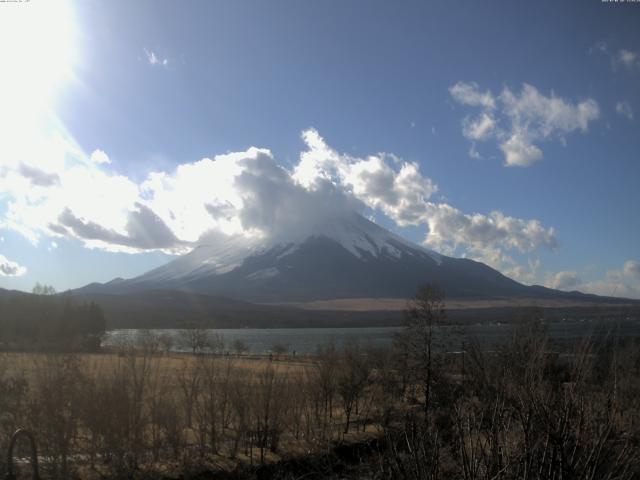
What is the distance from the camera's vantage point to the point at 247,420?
23500mm

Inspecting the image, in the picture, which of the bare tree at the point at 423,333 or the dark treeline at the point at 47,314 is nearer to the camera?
the bare tree at the point at 423,333

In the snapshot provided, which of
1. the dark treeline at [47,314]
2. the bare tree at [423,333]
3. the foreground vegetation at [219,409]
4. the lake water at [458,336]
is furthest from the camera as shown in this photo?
the dark treeline at [47,314]

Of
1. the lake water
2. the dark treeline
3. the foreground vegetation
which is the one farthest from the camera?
the dark treeline

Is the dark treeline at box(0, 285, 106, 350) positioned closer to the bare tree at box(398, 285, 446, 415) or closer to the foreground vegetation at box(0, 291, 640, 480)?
the bare tree at box(398, 285, 446, 415)

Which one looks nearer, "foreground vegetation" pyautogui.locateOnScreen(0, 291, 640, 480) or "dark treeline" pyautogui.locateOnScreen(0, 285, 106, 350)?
"foreground vegetation" pyautogui.locateOnScreen(0, 291, 640, 480)

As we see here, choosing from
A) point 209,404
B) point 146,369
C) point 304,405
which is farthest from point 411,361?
point 146,369

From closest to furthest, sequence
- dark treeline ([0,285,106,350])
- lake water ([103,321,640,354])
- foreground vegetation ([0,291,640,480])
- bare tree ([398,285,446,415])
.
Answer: foreground vegetation ([0,291,640,480]) → lake water ([103,321,640,354]) → bare tree ([398,285,446,415]) → dark treeline ([0,285,106,350])

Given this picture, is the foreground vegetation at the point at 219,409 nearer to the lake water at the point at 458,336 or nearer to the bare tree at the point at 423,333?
the lake water at the point at 458,336

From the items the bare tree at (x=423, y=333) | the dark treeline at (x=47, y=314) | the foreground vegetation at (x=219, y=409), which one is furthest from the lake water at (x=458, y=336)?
the dark treeline at (x=47, y=314)

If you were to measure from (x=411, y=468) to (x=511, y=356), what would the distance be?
11410 mm

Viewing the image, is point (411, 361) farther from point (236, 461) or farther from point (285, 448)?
point (236, 461)

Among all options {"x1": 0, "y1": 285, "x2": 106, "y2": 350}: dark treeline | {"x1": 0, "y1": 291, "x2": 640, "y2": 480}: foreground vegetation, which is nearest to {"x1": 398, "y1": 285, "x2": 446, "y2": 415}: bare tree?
{"x1": 0, "y1": 291, "x2": 640, "y2": 480}: foreground vegetation

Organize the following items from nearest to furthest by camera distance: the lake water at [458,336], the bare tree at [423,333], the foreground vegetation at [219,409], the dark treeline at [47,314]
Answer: the foreground vegetation at [219,409] < the lake water at [458,336] < the bare tree at [423,333] < the dark treeline at [47,314]

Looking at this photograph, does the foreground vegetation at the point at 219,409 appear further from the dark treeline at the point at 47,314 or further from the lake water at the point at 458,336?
the dark treeline at the point at 47,314
